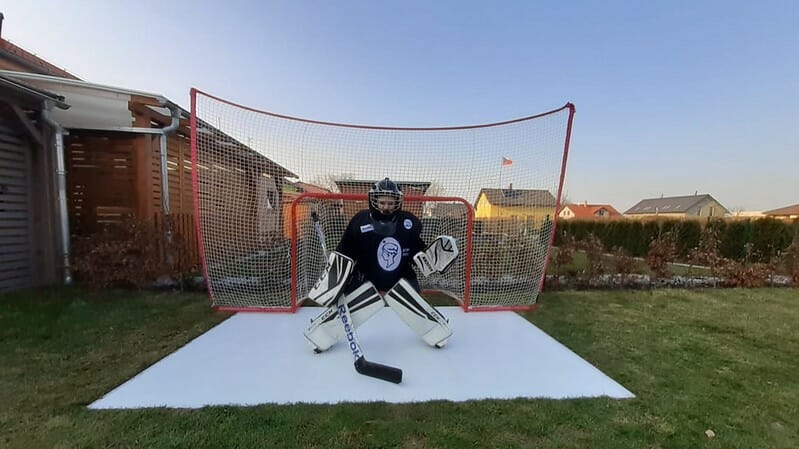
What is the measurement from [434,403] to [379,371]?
19.7 inches

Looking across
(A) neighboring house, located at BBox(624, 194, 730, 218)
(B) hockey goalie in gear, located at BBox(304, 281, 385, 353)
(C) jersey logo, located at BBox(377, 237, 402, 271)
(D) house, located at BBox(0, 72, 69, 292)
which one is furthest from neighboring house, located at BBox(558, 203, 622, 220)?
(D) house, located at BBox(0, 72, 69, 292)

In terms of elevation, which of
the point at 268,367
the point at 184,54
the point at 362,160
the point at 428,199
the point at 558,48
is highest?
the point at 558,48

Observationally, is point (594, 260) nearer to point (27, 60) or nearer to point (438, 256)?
point (438, 256)

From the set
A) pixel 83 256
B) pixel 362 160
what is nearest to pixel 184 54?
pixel 83 256

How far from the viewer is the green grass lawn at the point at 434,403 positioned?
199 centimetres

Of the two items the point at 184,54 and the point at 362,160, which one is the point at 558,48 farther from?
the point at 184,54

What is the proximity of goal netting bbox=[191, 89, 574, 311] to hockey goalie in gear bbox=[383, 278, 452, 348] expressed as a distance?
1.60 metres

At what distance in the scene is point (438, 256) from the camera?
3.09 metres

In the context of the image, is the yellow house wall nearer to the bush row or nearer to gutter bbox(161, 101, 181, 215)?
the bush row

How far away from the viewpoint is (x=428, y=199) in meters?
4.77

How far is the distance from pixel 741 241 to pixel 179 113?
15038mm

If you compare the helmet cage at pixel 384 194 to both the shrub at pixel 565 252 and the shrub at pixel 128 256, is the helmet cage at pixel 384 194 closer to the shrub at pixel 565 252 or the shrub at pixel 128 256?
the shrub at pixel 128 256

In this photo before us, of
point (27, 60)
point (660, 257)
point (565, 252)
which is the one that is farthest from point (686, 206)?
point (27, 60)

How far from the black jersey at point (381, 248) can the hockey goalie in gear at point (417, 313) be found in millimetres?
138
